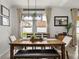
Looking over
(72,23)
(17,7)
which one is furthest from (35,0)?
(72,23)

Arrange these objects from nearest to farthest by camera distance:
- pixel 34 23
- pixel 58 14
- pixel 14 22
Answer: pixel 14 22 → pixel 58 14 → pixel 34 23

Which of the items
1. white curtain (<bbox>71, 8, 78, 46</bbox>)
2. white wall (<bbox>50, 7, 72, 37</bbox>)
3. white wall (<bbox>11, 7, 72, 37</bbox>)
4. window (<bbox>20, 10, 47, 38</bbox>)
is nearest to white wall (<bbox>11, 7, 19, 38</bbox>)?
white wall (<bbox>11, 7, 72, 37</bbox>)

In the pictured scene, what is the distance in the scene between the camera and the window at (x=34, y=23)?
9945 mm

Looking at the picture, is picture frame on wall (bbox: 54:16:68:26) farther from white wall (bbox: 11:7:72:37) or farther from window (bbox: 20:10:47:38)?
window (bbox: 20:10:47:38)

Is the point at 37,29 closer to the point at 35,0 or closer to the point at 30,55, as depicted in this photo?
the point at 35,0

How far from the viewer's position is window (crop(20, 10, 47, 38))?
995 centimetres

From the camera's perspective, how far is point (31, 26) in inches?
395

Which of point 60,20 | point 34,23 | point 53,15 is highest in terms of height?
point 53,15

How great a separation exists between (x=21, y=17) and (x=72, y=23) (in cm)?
325

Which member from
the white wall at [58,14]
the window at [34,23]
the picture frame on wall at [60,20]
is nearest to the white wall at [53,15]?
the white wall at [58,14]

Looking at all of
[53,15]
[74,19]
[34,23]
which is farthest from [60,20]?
[34,23]

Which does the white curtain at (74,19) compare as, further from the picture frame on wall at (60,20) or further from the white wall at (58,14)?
the picture frame on wall at (60,20)

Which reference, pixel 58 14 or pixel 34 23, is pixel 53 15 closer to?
pixel 58 14

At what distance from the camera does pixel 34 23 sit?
394 inches
